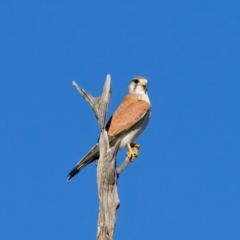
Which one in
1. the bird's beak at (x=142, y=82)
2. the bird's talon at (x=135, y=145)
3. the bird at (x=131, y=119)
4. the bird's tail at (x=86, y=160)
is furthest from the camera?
the bird's beak at (x=142, y=82)

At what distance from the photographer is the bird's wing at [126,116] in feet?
33.8

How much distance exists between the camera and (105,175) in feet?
29.1

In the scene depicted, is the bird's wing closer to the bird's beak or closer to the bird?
the bird

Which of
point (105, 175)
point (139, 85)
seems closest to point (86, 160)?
point (105, 175)

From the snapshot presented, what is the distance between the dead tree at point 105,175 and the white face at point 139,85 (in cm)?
220

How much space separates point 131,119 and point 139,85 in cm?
89

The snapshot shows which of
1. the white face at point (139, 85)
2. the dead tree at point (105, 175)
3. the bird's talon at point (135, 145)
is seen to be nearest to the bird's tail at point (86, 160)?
the dead tree at point (105, 175)

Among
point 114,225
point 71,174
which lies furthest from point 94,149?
point 114,225

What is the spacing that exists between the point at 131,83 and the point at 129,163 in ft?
7.57

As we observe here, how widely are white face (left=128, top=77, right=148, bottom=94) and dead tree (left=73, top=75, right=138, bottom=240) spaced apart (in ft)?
7.23

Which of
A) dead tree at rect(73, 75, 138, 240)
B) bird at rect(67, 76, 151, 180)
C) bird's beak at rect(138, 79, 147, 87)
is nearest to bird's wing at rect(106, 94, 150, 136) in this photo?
bird at rect(67, 76, 151, 180)

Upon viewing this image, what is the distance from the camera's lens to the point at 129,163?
917cm

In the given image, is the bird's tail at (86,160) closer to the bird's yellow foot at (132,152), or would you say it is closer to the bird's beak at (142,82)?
the bird's yellow foot at (132,152)

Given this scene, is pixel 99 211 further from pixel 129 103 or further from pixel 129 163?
pixel 129 103
